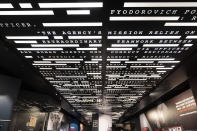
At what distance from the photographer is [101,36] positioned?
13.8 ft

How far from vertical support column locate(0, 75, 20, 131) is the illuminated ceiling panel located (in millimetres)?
1313

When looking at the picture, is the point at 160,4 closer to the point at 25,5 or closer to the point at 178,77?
the point at 25,5

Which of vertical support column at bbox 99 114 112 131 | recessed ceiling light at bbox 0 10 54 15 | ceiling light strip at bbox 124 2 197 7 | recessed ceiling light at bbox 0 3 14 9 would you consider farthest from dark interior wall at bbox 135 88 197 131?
recessed ceiling light at bbox 0 3 14 9

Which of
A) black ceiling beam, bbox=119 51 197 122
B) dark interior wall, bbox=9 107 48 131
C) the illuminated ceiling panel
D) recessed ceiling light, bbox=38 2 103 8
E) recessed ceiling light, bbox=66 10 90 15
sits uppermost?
recessed ceiling light, bbox=38 2 103 8

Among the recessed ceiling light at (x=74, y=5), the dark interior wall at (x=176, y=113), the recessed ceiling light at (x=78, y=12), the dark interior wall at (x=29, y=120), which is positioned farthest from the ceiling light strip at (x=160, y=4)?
the dark interior wall at (x=29, y=120)

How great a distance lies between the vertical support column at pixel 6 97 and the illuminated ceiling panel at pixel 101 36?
131 centimetres

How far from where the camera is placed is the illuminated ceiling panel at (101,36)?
3258 millimetres

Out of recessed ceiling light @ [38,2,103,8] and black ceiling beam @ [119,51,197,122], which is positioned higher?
recessed ceiling light @ [38,2,103,8]

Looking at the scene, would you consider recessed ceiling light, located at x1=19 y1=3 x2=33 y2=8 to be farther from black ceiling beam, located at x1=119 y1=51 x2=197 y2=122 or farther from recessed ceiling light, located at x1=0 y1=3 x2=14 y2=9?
black ceiling beam, located at x1=119 y1=51 x2=197 y2=122

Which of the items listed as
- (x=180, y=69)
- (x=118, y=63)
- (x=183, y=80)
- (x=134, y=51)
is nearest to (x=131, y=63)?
(x=118, y=63)

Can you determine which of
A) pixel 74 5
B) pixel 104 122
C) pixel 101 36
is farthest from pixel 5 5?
pixel 104 122

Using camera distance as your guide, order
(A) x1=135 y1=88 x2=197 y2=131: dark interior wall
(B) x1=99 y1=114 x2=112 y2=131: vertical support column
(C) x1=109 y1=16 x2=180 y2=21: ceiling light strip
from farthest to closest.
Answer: (B) x1=99 y1=114 x2=112 y2=131: vertical support column → (A) x1=135 y1=88 x2=197 y2=131: dark interior wall → (C) x1=109 y1=16 x2=180 y2=21: ceiling light strip

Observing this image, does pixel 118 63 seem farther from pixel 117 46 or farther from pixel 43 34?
pixel 43 34

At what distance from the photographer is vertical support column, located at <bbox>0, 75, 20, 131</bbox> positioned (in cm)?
577
